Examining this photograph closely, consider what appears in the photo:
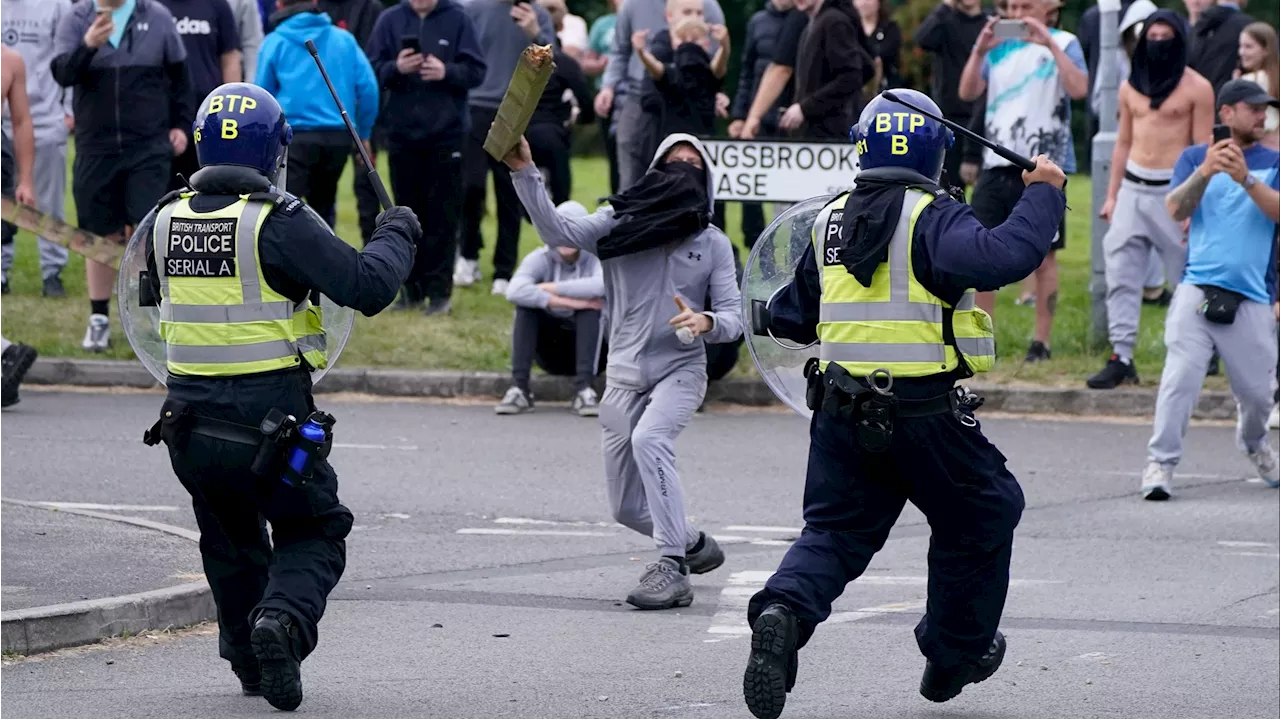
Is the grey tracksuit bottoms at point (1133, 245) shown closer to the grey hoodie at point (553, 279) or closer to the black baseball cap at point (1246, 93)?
the black baseball cap at point (1246, 93)

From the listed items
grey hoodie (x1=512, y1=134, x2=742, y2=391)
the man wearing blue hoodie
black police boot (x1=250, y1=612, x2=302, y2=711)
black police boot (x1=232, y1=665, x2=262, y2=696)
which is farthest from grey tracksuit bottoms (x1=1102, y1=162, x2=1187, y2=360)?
black police boot (x1=250, y1=612, x2=302, y2=711)

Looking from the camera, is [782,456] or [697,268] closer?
[697,268]

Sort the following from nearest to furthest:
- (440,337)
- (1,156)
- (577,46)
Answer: (1,156) < (440,337) < (577,46)

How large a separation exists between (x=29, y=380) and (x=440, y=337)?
2.76 meters

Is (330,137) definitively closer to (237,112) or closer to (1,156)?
(1,156)

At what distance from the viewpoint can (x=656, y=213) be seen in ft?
26.3

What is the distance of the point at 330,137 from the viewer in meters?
14.4

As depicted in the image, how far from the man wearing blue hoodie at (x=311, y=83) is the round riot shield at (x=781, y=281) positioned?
23.3ft

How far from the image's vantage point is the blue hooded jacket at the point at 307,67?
46.5 ft

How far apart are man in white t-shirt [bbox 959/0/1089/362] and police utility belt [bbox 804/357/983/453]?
24.1ft

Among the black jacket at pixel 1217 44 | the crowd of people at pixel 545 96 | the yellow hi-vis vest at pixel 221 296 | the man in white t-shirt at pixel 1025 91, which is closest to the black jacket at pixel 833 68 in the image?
the crowd of people at pixel 545 96

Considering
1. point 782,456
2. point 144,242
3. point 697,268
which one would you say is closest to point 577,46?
point 782,456

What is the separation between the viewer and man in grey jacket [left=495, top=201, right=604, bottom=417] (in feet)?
41.4

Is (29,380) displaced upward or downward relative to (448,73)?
downward
